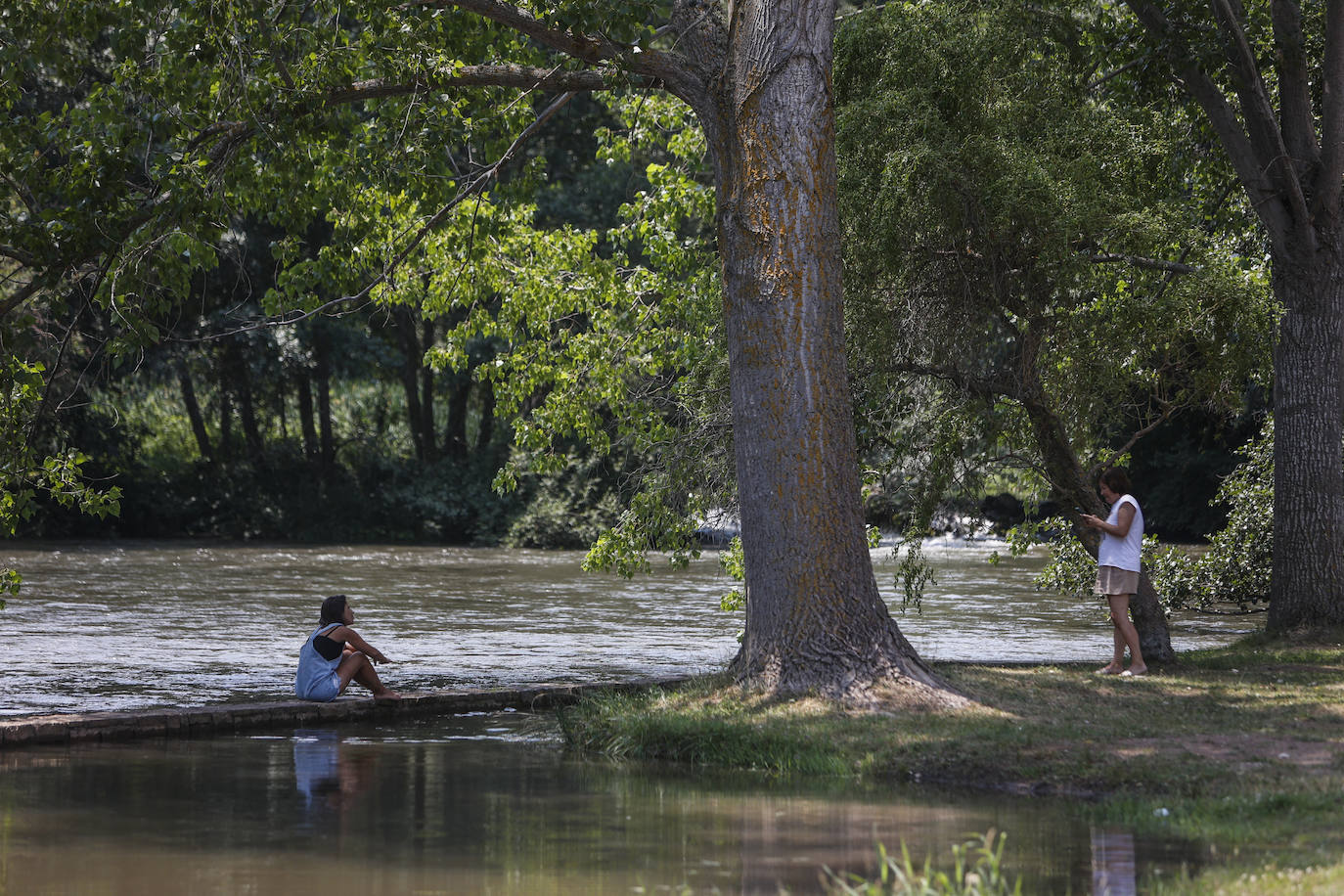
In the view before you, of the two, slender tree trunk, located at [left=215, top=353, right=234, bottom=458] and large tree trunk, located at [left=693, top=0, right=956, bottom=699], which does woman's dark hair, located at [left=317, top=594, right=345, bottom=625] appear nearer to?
large tree trunk, located at [left=693, top=0, right=956, bottom=699]

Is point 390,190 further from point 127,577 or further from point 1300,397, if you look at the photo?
point 127,577

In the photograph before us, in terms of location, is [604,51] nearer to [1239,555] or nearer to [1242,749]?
[1242,749]

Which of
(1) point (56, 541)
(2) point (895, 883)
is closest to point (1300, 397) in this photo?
(2) point (895, 883)

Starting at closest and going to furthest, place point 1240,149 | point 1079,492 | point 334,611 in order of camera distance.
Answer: point 334,611 < point 1079,492 < point 1240,149

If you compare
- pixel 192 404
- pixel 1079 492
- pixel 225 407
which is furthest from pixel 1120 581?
pixel 225 407

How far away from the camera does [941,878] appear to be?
512 cm

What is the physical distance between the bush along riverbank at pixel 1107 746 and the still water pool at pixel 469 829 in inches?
12.0

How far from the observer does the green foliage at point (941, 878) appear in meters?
5.09

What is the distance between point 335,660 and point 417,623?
384 inches

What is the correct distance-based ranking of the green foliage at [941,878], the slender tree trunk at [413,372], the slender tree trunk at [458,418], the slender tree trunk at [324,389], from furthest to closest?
1. the slender tree trunk at [458,418]
2. the slender tree trunk at [413,372]
3. the slender tree trunk at [324,389]
4. the green foliage at [941,878]

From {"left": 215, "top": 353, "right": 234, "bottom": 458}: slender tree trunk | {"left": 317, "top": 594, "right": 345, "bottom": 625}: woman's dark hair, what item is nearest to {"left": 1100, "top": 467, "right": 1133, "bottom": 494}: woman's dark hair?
{"left": 317, "top": 594, "right": 345, "bottom": 625}: woman's dark hair

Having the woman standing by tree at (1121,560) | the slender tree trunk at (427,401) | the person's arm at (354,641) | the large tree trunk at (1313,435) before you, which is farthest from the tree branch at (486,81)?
the slender tree trunk at (427,401)

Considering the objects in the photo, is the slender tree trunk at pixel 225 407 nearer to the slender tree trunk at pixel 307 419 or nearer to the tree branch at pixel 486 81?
the slender tree trunk at pixel 307 419

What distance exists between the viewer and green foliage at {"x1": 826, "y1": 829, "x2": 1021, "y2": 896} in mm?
5094
